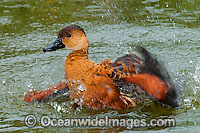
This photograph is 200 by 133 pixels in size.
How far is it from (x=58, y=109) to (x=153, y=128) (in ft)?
4.85

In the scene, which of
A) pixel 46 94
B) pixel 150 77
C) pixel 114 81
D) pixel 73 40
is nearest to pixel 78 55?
pixel 73 40

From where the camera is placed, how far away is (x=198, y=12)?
8445mm

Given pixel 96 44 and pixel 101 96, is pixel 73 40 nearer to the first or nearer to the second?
pixel 101 96

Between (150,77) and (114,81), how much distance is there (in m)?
0.49

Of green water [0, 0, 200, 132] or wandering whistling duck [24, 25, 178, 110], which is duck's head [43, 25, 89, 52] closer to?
wandering whistling duck [24, 25, 178, 110]

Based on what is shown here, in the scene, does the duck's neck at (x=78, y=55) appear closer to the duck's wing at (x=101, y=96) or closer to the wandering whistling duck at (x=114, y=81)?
the wandering whistling duck at (x=114, y=81)

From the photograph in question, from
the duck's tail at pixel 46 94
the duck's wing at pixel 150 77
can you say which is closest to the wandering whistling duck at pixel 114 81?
the duck's wing at pixel 150 77

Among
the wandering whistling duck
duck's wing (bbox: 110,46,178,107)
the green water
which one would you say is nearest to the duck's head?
the wandering whistling duck

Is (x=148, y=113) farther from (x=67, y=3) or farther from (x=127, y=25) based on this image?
(x=67, y=3)

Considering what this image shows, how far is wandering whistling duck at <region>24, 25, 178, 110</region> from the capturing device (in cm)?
500

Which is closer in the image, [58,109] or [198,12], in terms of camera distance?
[58,109]

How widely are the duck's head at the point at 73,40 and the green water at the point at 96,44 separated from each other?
85 cm

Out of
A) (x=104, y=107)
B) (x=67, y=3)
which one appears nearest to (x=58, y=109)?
(x=104, y=107)

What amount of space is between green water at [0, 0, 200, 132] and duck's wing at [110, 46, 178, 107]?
10.7 inches
